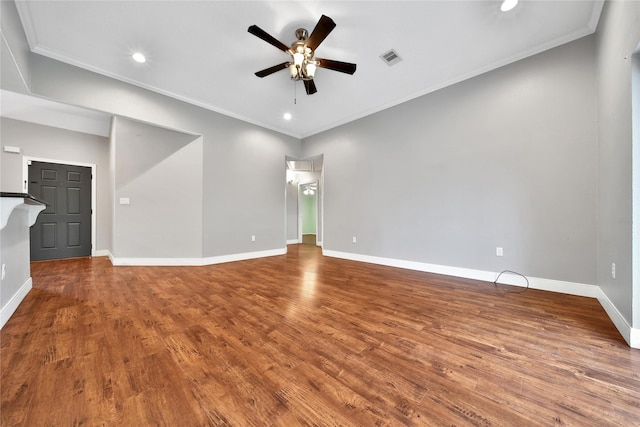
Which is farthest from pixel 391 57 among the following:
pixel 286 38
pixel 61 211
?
pixel 61 211

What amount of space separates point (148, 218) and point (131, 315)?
245 centimetres

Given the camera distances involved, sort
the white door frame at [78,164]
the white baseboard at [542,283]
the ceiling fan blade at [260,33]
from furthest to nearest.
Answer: the white door frame at [78,164]
the ceiling fan blade at [260,33]
the white baseboard at [542,283]

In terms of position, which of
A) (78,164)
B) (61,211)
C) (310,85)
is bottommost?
(61,211)

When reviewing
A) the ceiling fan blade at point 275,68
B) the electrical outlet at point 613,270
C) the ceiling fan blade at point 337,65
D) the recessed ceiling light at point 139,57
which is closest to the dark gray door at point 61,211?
the recessed ceiling light at point 139,57

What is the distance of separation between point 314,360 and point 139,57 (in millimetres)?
4136

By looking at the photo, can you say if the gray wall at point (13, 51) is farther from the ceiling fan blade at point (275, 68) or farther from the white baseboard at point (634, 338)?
the white baseboard at point (634, 338)

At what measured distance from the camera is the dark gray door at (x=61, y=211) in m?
4.42

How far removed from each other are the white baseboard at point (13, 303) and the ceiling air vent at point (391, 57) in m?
4.61

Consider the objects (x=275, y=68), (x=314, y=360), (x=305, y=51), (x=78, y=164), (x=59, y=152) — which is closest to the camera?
(x=314, y=360)

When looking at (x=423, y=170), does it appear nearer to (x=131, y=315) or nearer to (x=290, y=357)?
(x=290, y=357)

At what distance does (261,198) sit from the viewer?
5.16 metres

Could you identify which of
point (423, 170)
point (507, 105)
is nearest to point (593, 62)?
point (507, 105)

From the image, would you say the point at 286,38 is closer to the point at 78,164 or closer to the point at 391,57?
the point at 391,57

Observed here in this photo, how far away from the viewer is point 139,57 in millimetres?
2984
